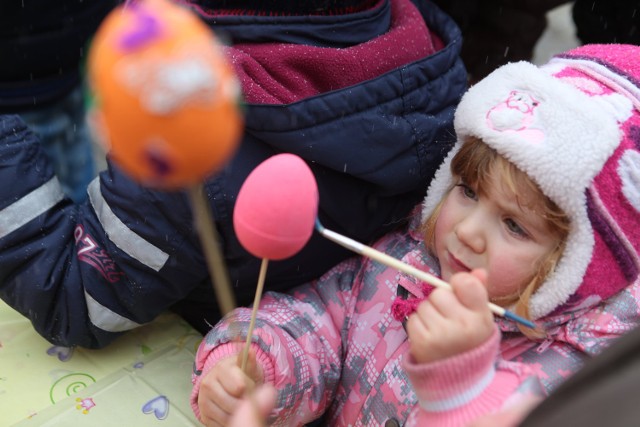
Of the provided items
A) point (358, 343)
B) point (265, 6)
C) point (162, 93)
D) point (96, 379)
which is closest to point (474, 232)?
point (358, 343)

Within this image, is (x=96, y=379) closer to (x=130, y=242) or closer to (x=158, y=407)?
(x=158, y=407)

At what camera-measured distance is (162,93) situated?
19.1 inches

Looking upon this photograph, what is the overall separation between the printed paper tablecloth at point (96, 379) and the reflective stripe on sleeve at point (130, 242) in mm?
264

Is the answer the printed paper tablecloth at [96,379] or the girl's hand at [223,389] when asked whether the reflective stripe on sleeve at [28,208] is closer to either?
the printed paper tablecloth at [96,379]

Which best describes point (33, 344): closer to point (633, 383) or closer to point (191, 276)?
point (191, 276)

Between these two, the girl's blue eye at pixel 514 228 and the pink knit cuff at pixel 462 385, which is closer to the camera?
the pink knit cuff at pixel 462 385

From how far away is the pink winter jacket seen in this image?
1039 mm

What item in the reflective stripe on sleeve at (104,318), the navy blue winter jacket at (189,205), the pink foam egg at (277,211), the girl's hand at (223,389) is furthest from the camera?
the reflective stripe on sleeve at (104,318)

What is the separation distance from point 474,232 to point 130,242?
508mm

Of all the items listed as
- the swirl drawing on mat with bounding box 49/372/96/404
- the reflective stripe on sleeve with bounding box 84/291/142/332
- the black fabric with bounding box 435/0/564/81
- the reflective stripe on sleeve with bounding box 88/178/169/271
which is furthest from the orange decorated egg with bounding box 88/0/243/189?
the black fabric with bounding box 435/0/564/81

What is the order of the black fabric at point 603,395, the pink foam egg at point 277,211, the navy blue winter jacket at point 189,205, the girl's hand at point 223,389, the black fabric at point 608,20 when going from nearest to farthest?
the black fabric at point 603,395 < the pink foam egg at point 277,211 < the girl's hand at point 223,389 < the navy blue winter jacket at point 189,205 < the black fabric at point 608,20

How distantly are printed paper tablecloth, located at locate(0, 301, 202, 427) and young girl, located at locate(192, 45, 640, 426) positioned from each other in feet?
0.45

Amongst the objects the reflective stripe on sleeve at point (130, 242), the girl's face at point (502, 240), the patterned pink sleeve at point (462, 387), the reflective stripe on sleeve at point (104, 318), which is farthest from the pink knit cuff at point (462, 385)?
the reflective stripe on sleeve at point (104, 318)

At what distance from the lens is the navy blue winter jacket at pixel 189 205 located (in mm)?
1033
